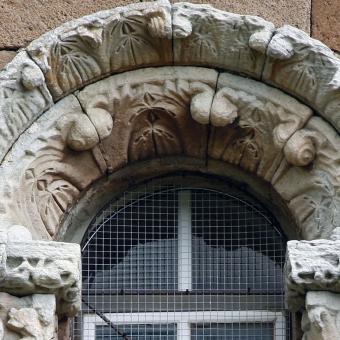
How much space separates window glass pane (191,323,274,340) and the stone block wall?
91cm

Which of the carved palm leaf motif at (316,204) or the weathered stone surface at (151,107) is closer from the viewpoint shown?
the carved palm leaf motif at (316,204)

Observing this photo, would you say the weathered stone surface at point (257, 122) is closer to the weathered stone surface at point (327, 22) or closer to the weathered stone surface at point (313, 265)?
the weathered stone surface at point (327, 22)

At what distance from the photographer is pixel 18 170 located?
6.22 metres

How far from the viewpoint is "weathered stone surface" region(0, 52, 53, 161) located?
622 cm

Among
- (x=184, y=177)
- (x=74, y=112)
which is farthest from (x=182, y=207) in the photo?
(x=74, y=112)

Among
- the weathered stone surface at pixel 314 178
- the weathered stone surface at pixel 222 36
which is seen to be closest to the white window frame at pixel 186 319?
the weathered stone surface at pixel 314 178

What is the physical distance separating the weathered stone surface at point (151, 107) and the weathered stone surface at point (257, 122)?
0.05m

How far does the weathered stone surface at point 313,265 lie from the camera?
6.01 metres

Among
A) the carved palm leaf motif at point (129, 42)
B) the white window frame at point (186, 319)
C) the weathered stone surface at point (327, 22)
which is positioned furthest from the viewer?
the weathered stone surface at point (327, 22)

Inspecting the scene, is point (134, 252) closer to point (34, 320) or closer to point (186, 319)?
point (186, 319)

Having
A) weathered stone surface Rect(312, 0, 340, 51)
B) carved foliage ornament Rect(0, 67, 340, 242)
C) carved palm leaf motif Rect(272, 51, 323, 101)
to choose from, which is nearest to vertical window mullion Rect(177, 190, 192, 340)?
carved foliage ornament Rect(0, 67, 340, 242)

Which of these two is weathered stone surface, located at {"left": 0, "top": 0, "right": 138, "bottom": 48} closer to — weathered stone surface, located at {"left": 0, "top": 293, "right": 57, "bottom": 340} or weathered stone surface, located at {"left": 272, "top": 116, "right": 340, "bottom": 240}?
weathered stone surface, located at {"left": 272, "top": 116, "right": 340, "bottom": 240}

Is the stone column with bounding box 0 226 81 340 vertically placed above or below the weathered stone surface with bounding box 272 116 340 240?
below

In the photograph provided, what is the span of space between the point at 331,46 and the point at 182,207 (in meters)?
0.70
